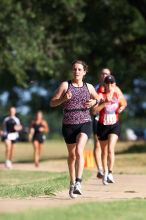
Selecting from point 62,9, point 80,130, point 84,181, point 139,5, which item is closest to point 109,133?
point 84,181

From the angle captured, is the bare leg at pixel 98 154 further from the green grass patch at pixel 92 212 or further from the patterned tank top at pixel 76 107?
the green grass patch at pixel 92 212

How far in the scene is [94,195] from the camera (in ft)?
35.8

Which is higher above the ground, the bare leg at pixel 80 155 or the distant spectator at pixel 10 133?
the distant spectator at pixel 10 133

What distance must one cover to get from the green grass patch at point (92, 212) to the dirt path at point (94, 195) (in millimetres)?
429

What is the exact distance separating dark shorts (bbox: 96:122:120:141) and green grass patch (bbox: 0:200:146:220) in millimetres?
4275

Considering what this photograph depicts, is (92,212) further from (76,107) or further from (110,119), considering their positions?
(110,119)

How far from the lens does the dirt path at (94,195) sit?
9.06 meters

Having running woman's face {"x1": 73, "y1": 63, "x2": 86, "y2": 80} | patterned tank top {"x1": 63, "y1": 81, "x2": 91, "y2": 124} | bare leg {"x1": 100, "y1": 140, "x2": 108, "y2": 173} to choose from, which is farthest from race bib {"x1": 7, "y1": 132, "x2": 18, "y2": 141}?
running woman's face {"x1": 73, "y1": 63, "x2": 86, "y2": 80}

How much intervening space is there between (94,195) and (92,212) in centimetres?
256

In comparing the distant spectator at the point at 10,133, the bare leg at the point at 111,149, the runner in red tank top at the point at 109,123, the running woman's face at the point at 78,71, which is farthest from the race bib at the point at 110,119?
the distant spectator at the point at 10,133

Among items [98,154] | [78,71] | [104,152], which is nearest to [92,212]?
[78,71]

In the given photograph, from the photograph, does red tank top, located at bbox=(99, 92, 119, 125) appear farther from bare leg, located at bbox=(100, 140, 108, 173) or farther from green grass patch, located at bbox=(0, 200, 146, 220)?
green grass patch, located at bbox=(0, 200, 146, 220)

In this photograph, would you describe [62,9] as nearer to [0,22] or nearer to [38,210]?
[0,22]

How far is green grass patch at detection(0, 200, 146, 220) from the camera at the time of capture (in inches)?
310
